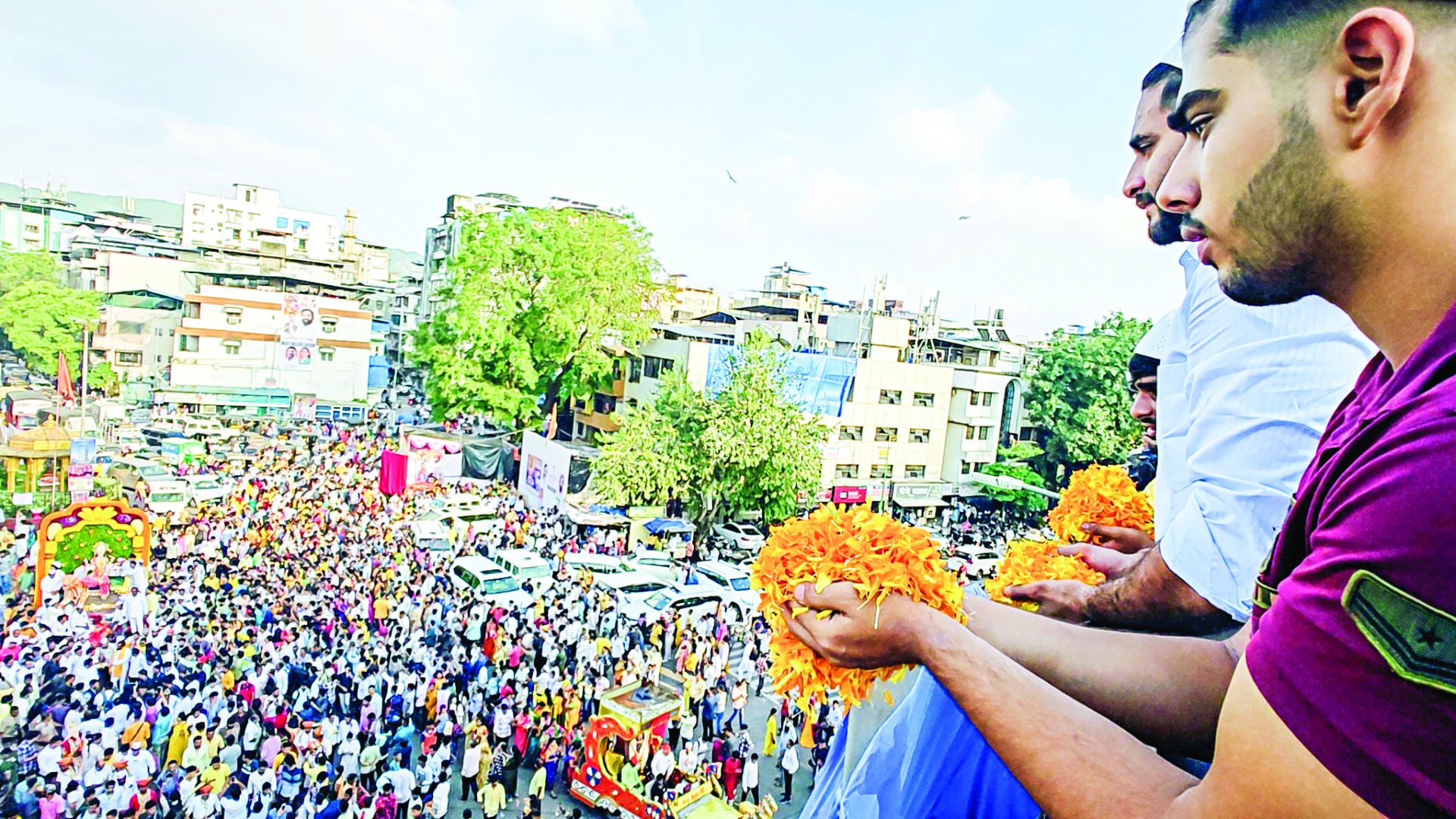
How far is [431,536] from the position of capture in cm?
1925

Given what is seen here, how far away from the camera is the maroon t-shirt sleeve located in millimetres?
616

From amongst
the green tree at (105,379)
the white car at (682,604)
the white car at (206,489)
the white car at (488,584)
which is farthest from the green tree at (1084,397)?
the green tree at (105,379)

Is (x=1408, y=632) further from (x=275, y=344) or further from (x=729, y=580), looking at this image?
(x=275, y=344)

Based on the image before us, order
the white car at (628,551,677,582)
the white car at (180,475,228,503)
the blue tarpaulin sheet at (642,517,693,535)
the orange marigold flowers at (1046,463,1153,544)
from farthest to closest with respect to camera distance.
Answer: the blue tarpaulin sheet at (642,517,693,535)
the white car at (180,475,228,503)
the white car at (628,551,677,582)
the orange marigold flowers at (1046,463,1153,544)

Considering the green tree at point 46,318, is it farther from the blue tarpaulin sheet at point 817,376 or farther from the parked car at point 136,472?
the blue tarpaulin sheet at point 817,376

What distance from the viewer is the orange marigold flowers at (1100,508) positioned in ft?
9.42

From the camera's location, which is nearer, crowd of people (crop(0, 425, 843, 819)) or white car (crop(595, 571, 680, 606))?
crowd of people (crop(0, 425, 843, 819))

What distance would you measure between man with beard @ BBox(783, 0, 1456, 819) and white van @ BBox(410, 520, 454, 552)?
19.2 m

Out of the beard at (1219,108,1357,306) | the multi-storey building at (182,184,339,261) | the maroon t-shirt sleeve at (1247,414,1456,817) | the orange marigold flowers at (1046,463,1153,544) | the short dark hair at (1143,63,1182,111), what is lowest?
the orange marigold flowers at (1046,463,1153,544)

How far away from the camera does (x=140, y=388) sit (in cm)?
3678

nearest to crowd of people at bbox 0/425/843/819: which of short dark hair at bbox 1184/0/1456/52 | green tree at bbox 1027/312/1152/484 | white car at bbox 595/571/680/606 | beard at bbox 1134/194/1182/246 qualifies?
white car at bbox 595/571/680/606

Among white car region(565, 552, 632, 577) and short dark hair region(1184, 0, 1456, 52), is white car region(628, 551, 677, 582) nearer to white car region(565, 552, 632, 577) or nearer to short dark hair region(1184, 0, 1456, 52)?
white car region(565, 552, 632, 577)

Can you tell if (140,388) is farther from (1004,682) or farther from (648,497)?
(1004,682)

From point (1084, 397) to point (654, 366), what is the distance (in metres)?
16.0
